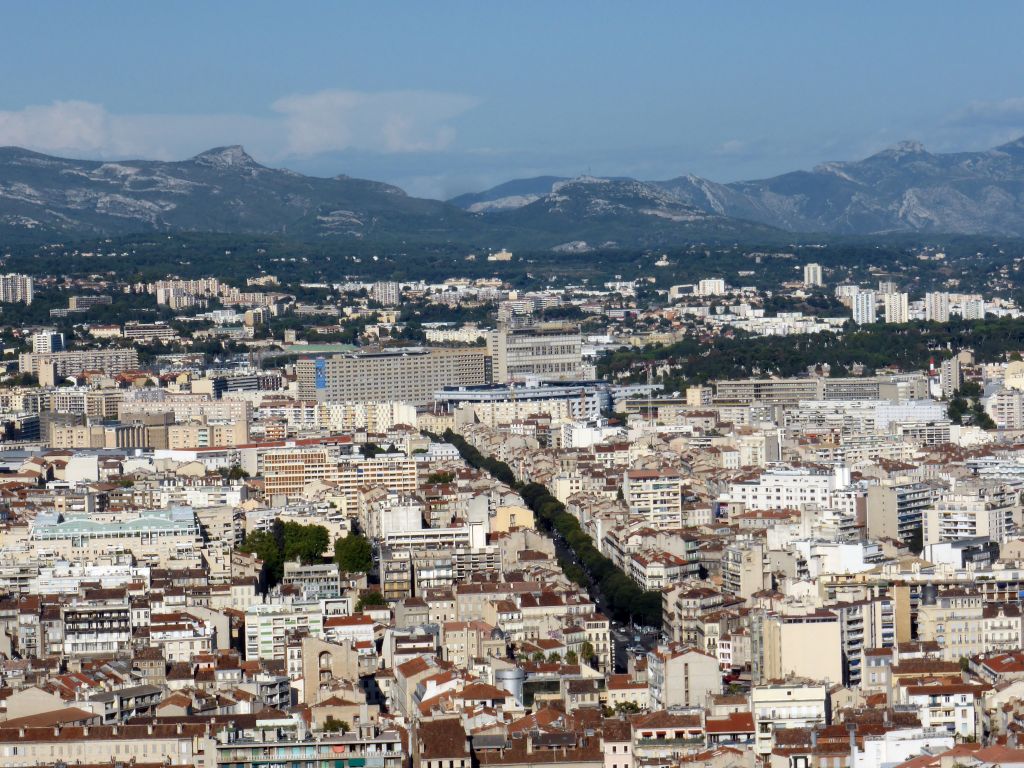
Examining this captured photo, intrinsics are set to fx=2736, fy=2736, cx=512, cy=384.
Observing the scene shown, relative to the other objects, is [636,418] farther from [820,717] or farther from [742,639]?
[820,717]

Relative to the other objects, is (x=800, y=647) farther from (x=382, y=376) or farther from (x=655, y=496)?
(x=382, y=376)

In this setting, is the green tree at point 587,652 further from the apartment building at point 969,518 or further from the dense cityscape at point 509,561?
the apartment building at point 969,518

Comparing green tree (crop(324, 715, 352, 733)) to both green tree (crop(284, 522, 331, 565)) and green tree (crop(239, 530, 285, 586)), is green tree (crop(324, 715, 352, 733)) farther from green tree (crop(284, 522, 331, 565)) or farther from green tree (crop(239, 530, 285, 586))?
green tree (crop(284, 522, 331, 565))

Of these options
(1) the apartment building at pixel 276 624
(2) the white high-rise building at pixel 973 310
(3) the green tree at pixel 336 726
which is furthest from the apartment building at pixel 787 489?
(2) the white high-rise building at pixel 973 310

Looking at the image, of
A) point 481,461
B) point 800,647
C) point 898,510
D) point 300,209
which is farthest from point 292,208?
point 800,647

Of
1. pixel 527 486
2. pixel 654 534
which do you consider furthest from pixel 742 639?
pixel 527 486
